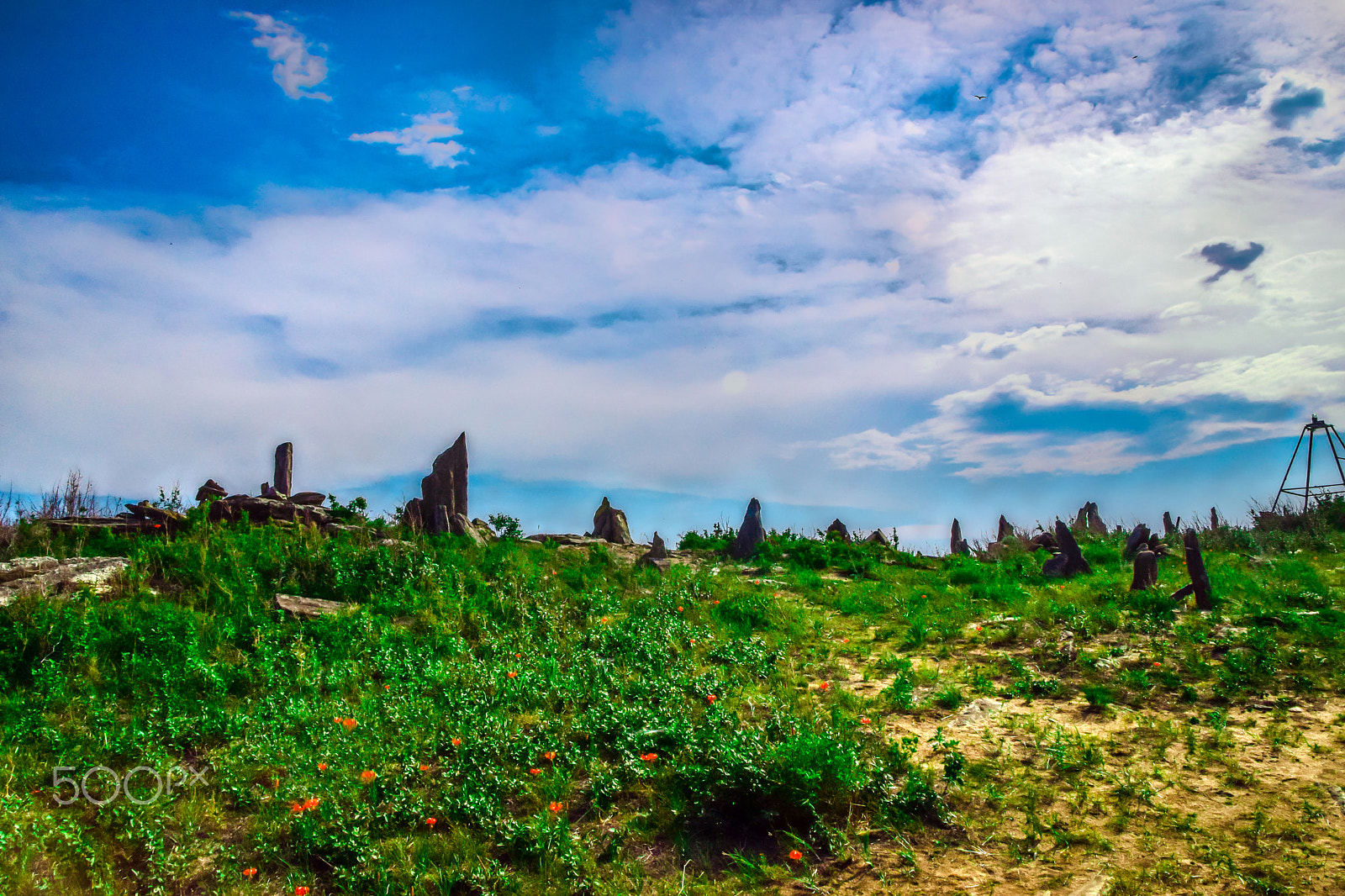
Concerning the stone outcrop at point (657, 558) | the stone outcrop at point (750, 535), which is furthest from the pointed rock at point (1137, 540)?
the stone outcrop at point (657, 558)

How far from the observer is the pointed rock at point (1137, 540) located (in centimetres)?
1540

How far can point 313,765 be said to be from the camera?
18.3 ft

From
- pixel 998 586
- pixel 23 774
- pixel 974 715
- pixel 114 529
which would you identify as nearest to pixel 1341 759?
pixel 974 715

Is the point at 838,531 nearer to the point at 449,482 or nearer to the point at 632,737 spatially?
the point at 449,482

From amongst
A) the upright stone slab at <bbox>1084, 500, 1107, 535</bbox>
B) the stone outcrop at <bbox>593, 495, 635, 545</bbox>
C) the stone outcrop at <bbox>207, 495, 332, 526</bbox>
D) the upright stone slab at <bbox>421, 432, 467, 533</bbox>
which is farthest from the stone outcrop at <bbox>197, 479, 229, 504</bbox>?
the upright stone slab at <bbox>1084, 500, 1107, 535</bbox>

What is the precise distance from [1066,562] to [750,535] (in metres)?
5.37

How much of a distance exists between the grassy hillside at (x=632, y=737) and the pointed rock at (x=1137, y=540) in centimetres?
521

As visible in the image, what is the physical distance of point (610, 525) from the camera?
16.0m

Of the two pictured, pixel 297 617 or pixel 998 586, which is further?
pixel 998 586

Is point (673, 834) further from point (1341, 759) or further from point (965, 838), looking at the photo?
point (1341, 759)

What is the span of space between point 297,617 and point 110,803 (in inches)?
119

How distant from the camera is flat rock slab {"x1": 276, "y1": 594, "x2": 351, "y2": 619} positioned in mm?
8273

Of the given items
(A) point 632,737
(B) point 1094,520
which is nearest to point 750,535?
(A) point 632,737

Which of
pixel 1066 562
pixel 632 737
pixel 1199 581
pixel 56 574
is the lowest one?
pixel 632 737
